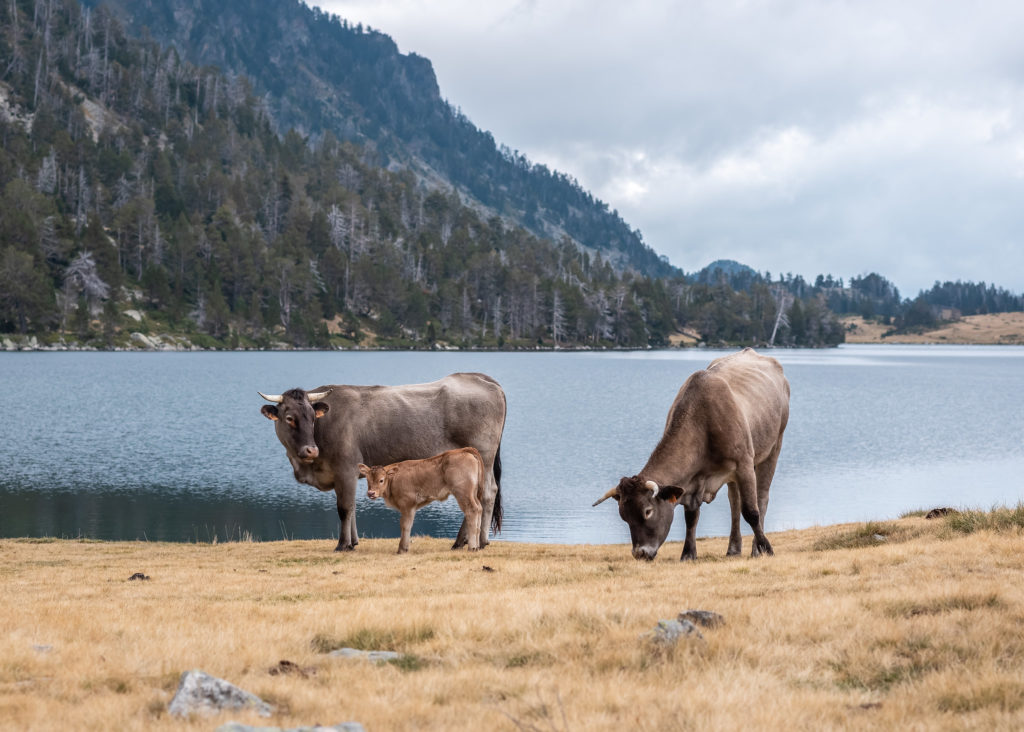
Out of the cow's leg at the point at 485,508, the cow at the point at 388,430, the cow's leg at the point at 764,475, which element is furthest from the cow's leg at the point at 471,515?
the cow's leg at the point at 764,475

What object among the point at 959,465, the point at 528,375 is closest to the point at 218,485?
the point at 959,465

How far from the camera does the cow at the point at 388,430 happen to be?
16.9m

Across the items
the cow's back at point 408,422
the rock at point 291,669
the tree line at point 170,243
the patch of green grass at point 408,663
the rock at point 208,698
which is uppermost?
the tree line at point 170,243

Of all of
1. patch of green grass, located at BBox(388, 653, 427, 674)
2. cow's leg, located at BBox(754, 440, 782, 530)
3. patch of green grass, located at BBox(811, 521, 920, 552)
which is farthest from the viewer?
cow's leg, located at BBox(754, 440, 782, 530)

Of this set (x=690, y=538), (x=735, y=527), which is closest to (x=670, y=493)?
(x=690, y=538)

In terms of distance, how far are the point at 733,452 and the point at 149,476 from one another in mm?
28713

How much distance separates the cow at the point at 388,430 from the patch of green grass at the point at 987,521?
329 inches

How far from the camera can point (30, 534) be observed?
81.0ft

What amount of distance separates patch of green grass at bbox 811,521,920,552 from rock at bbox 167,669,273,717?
1121cm

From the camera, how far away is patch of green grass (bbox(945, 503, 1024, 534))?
13391 mm

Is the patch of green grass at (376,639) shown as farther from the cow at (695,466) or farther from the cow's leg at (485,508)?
the cow's leg at (485,508)

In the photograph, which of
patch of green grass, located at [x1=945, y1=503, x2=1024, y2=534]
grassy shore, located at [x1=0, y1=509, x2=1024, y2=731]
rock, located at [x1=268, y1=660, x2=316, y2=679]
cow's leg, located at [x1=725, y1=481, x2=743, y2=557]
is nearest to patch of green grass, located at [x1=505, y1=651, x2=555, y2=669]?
grassy shore, located at [x1=0, y1=509, x2=1024, y2=731]

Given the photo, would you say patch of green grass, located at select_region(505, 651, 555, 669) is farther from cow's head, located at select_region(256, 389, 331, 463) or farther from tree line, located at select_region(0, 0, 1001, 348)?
tree line, located at select_region(0, 0, 1001, 348)

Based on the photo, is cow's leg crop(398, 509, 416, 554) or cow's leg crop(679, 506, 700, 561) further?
cow's leg crop(398, 509, 416, 554)
